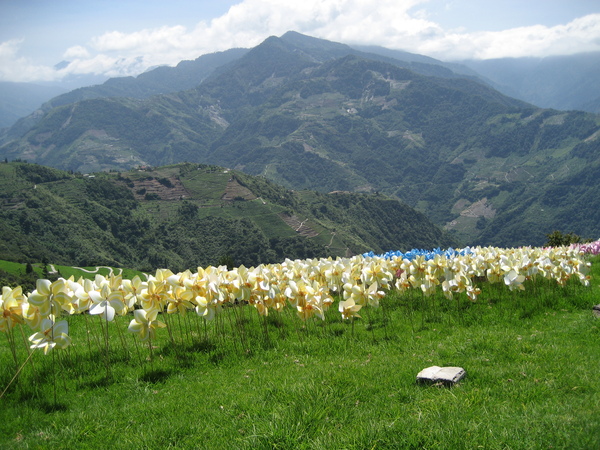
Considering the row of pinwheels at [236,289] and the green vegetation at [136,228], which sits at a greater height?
the row of pinwheels at [236,289]

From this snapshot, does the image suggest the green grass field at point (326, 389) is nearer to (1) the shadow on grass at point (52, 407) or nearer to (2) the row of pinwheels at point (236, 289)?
(1) the shadow on grass at point (52, 407)

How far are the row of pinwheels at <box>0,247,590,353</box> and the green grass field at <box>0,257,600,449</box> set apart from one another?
0.66 m

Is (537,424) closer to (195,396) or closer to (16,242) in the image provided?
(195,396)

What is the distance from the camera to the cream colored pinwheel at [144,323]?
19.2 ft

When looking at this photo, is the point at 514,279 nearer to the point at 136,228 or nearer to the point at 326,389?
the point at 326,389

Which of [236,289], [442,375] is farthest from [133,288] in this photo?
[442,375]

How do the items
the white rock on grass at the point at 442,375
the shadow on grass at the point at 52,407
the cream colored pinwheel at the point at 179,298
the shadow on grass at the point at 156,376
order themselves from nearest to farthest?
the white rock on grass at the point at 442,375
the shadow on grass at the point at 52,407
the shadow on grass at the point at 156,376
the cream colored pinwheel at the point at 179,298

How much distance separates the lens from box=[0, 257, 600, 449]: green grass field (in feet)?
12.7

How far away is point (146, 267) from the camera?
14525 cm

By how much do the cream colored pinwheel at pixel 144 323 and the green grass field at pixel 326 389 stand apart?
2.03 feet

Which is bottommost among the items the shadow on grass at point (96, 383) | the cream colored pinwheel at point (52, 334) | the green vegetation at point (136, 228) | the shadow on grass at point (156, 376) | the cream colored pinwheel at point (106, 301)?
the green vegetation at point (136, 228)

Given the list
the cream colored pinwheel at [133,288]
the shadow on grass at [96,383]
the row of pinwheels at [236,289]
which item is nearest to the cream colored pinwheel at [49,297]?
the row of pinwheels at [236,289]

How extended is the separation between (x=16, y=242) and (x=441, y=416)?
151 meters

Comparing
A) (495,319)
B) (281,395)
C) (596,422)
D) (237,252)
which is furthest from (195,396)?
(237,252)
